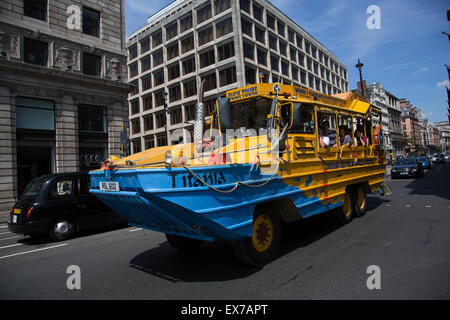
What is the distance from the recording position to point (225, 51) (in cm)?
3297

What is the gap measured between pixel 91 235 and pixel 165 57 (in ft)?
123

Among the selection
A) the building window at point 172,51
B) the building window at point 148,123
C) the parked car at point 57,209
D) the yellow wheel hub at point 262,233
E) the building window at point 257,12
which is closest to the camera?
the yellow wheel hub at point 262,233

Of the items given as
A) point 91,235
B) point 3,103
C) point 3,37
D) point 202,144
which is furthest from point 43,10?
point 202,144

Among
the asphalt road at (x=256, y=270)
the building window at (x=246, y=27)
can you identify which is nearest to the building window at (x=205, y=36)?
the building window at (x=246, y=27)

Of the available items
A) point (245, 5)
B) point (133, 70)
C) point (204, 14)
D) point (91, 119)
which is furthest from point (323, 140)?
point (133, 70)

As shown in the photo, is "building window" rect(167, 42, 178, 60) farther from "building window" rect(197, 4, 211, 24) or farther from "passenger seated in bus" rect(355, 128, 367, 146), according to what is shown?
"passenger seated in bus" rect(355, 128, 367, 146)

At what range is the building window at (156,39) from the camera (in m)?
41.9

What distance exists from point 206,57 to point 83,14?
17.4 metres

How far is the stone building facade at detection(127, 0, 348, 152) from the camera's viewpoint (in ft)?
107

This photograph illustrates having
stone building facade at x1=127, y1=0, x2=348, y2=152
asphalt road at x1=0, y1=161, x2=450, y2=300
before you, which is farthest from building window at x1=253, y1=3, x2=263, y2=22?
asphalt road at x1=0, y1=161, x2=450, y2=300

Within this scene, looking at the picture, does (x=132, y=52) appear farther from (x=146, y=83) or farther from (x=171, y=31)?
(x=171, y=31)

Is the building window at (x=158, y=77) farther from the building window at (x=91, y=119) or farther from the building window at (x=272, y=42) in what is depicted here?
the building window at (x=91, y=119)

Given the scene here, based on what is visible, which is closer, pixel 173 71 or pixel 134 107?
pixel 173 71

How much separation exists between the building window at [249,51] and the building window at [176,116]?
1174 centimetres
